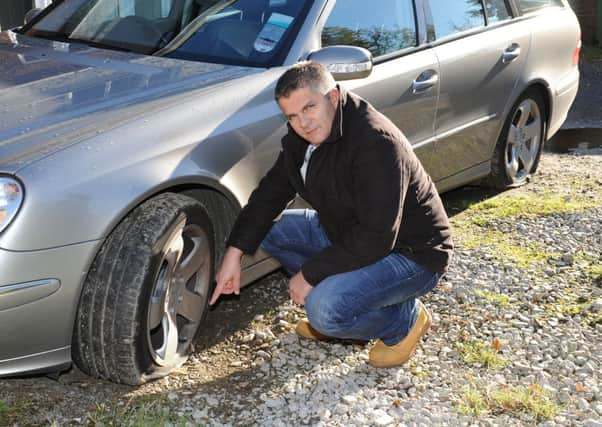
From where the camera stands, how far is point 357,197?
3.35 metres

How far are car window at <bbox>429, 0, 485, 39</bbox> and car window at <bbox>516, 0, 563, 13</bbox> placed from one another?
48 cm

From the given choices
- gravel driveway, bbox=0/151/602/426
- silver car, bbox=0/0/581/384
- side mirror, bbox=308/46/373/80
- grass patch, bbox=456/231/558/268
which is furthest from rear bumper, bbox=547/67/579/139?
side mirror, bbox=308/46/373/80

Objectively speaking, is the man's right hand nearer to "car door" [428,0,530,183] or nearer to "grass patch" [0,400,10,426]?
"grass patch" [0,400,10,426]

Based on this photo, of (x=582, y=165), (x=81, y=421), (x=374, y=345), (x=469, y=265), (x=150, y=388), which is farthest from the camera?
(x=582, y=165)

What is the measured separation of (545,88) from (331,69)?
2.48m

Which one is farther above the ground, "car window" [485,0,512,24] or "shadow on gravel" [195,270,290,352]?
"car window" [485,0,512,24]

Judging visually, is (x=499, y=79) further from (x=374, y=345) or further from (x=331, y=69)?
(x=374, y=345)

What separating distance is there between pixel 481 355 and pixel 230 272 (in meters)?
1.11

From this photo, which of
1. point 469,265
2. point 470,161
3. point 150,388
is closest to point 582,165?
point 470,161

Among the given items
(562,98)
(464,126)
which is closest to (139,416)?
(464,126)

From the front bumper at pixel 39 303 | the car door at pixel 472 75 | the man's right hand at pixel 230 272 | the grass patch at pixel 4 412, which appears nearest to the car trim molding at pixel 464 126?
the car door at pixel 472 75

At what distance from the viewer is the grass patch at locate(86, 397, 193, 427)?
3178 millimetres

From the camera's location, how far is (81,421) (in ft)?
10.7

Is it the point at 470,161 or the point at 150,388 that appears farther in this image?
the point at 470,161
